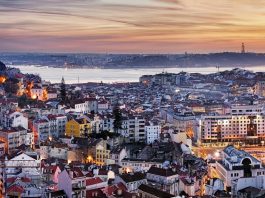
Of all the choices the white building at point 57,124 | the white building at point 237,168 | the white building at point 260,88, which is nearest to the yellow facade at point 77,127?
the white building at point 57,124

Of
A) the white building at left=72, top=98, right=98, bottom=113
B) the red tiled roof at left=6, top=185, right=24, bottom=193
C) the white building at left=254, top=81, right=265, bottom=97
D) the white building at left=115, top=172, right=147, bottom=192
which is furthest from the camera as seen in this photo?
the white building at left=254, top=81, right=265, bottom=97

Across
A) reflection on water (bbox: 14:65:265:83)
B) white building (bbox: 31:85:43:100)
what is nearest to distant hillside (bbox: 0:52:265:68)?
reflection on water (bbox: 14:65:265:83)

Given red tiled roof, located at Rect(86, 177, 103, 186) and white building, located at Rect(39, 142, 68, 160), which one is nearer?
red tiled roof, located at Rect(86, 177, 103, 186)

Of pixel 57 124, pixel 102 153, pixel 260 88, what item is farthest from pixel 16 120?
pixel 260 88

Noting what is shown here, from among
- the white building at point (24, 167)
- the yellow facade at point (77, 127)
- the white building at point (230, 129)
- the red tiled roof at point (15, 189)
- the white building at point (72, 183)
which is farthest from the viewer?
the white building at point (230, 129)

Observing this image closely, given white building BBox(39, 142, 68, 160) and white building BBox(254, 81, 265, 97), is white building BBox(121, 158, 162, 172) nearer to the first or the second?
white building BBox(39, 142, 68, 160)

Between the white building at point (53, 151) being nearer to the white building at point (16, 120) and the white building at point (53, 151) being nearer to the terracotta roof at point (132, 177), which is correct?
the white building at point (16, 120)

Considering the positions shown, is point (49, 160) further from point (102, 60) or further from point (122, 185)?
point (102, 60)
